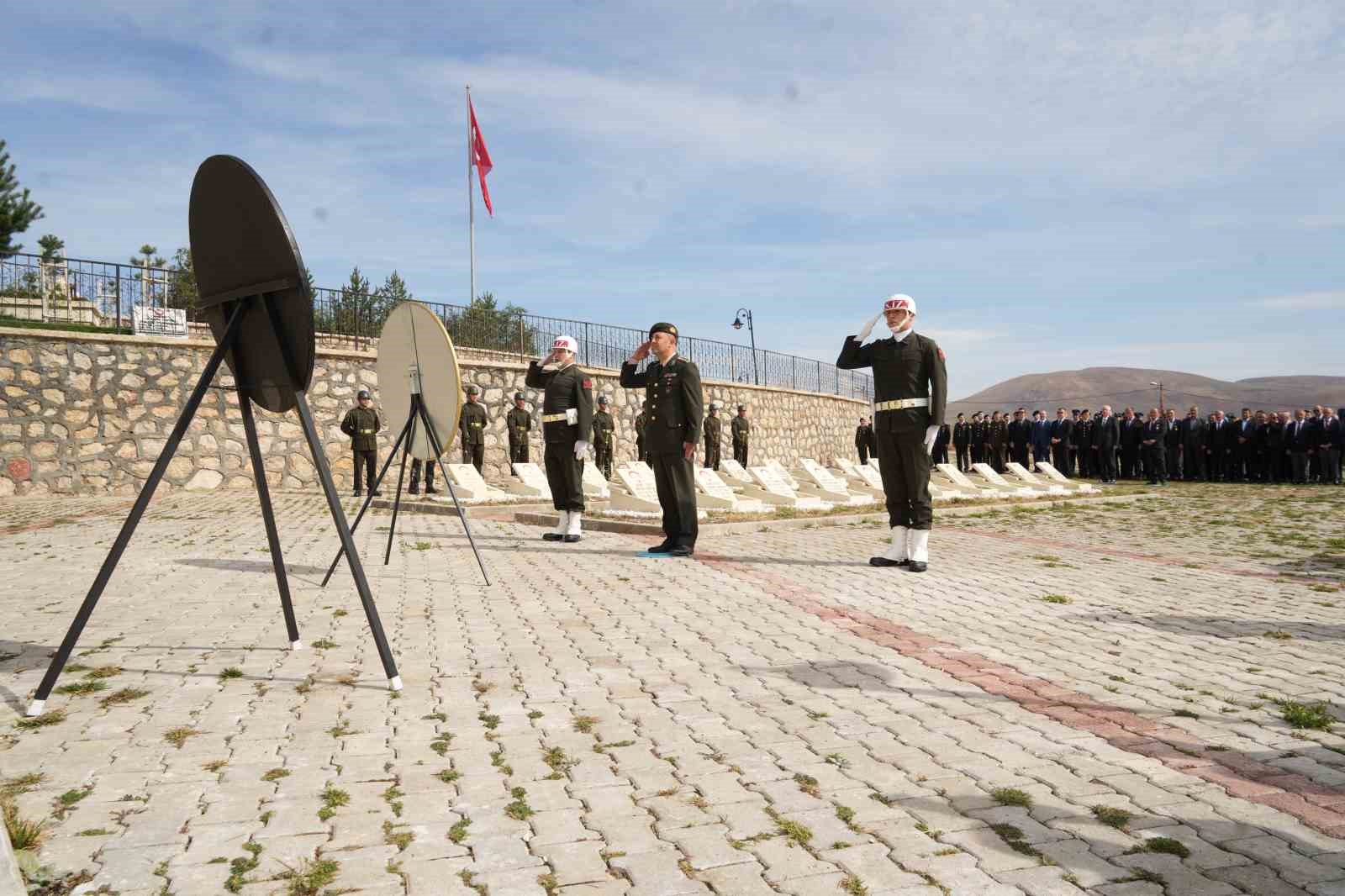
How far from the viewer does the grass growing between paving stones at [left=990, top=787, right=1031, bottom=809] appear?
9.62ft

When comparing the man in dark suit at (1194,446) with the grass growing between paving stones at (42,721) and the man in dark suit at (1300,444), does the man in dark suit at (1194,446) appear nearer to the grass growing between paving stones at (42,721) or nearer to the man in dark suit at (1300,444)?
the man in dark suit at (1300,444)

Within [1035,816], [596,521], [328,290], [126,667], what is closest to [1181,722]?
[1035,816]

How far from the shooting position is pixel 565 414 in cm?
946

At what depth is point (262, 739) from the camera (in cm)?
350

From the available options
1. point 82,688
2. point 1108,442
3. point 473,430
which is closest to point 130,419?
point 473,430

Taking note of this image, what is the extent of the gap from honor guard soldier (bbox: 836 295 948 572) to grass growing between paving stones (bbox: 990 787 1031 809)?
4884mm

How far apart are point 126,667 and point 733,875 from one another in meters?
3.46

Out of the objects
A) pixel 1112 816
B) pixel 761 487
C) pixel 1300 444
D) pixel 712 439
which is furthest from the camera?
pixel 712 439

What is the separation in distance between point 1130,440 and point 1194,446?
1.48 m

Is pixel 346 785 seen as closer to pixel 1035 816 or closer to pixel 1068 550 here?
pixel 1035 816

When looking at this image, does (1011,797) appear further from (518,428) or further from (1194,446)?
(1194,446)

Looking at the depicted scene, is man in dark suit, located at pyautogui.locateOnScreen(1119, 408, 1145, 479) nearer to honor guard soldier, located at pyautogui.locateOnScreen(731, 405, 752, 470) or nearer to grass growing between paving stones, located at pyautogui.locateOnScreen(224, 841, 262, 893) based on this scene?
honor guard soldier, located at pyautogui.locateOnScreen(731, 405, 752, 470)

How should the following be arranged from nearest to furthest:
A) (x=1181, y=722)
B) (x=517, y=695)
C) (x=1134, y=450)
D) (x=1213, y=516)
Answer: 1. (x=1181, y=722)
2. (x=517, y=695)
3. (x=1213, y=516)
4. (x=1134, y=450)

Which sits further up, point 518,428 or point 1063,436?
point 518,428
